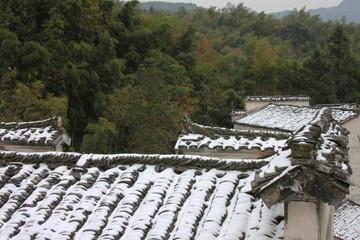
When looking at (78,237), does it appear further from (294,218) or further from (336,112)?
(336,112)

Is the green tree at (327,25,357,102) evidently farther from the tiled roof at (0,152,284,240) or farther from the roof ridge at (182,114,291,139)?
the tiled roof at (0,152,284,240)

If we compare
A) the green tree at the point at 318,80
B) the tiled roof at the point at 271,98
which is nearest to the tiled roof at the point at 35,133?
the tiled roof at the point at 271,98

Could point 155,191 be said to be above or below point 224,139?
above

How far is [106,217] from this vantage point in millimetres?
3572

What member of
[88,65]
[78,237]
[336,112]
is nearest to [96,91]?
[88,65]

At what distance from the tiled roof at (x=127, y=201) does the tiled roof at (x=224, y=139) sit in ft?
8.11

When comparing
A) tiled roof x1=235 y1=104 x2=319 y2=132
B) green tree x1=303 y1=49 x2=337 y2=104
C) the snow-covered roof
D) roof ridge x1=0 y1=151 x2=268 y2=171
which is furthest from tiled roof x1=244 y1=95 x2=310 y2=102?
roof ridge x1=0 y1=151 x2=268 y2=171

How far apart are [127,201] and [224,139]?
3593mm

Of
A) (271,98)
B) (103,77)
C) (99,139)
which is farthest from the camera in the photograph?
(103,77)

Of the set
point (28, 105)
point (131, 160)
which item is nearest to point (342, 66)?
point (28, 105)

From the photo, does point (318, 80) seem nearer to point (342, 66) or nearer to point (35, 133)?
point (342, 66)

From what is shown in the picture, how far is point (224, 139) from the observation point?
278 inches

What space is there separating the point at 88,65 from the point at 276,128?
9.94 m

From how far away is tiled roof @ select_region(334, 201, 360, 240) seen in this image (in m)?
9.09
